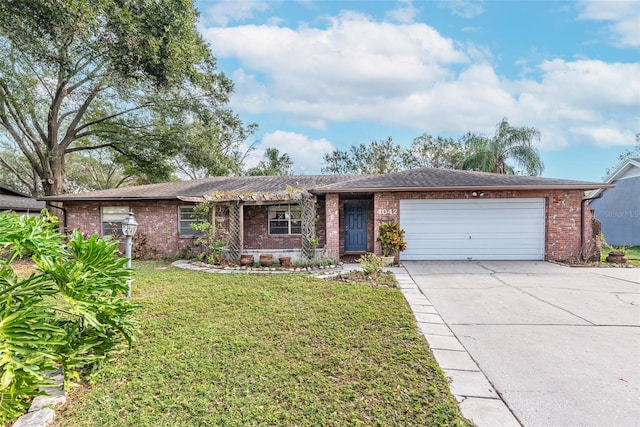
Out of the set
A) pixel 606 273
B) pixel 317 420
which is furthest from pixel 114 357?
pixel 606 273

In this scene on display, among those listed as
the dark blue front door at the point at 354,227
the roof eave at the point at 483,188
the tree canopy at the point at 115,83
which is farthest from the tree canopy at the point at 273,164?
the roof eave at the point at 483,188

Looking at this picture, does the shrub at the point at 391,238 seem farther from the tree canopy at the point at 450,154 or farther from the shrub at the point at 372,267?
the tree canopy at the point at 450,154

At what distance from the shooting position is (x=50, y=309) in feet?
8.77

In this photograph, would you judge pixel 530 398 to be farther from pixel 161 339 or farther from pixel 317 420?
pixel 161 339

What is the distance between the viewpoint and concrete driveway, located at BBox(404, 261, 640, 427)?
8.21ft

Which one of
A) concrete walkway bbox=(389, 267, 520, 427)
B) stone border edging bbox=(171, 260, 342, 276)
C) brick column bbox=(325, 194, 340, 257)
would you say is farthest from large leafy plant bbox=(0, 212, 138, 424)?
brick column bbox=(325, 194, 340, 257)

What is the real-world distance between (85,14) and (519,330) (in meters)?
11.2

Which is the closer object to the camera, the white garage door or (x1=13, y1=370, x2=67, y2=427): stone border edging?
(x1=13, y1=370, x2=67, y2=427): stone border edging

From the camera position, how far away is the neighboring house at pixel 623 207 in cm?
1441

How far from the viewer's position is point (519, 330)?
405cm

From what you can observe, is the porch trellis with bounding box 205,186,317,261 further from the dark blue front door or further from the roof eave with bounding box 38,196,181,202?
the roof eave with bounding box 38,196,181,202

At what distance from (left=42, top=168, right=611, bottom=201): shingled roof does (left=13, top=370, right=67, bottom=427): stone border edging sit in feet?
24.0

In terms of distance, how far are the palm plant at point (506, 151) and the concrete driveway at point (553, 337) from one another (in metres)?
9.75

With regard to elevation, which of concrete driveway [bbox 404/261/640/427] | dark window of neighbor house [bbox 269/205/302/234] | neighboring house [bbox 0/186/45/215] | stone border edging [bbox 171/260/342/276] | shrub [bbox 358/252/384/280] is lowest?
stone border edging [bbox 171/260/342/276]
